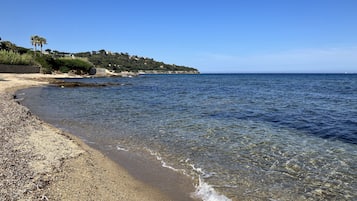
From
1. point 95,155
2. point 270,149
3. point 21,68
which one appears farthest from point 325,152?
point 21,68

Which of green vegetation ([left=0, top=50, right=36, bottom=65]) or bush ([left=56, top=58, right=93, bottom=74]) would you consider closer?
green vegetation ([left=0, top=50, right=36, bottom=65])

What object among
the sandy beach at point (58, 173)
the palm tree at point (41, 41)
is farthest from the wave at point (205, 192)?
the palm tree at point (41, 41)

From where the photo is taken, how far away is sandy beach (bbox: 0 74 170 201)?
18.7ft

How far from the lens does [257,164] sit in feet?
29.2

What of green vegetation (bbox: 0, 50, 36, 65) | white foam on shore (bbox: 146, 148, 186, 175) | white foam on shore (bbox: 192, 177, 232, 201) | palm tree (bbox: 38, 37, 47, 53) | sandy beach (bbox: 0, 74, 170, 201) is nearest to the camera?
sandy beach (bbox: 0, 74, 170, 201)

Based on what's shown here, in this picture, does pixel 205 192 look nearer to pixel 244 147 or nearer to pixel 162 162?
pixel 162 162

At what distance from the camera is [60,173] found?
693 centimetres

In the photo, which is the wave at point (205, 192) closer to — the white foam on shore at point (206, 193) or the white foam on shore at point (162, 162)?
the white foam on shore at point (206, 193)

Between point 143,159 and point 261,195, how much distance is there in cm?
429

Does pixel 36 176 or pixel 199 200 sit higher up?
pixel 36 176

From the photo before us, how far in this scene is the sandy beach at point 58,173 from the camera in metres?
5.69

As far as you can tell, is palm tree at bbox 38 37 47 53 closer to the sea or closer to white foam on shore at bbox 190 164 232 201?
the sea

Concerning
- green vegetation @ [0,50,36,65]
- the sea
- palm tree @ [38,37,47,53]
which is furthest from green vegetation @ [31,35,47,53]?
the sea

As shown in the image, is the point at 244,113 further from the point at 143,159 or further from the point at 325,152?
the point at 143,159
